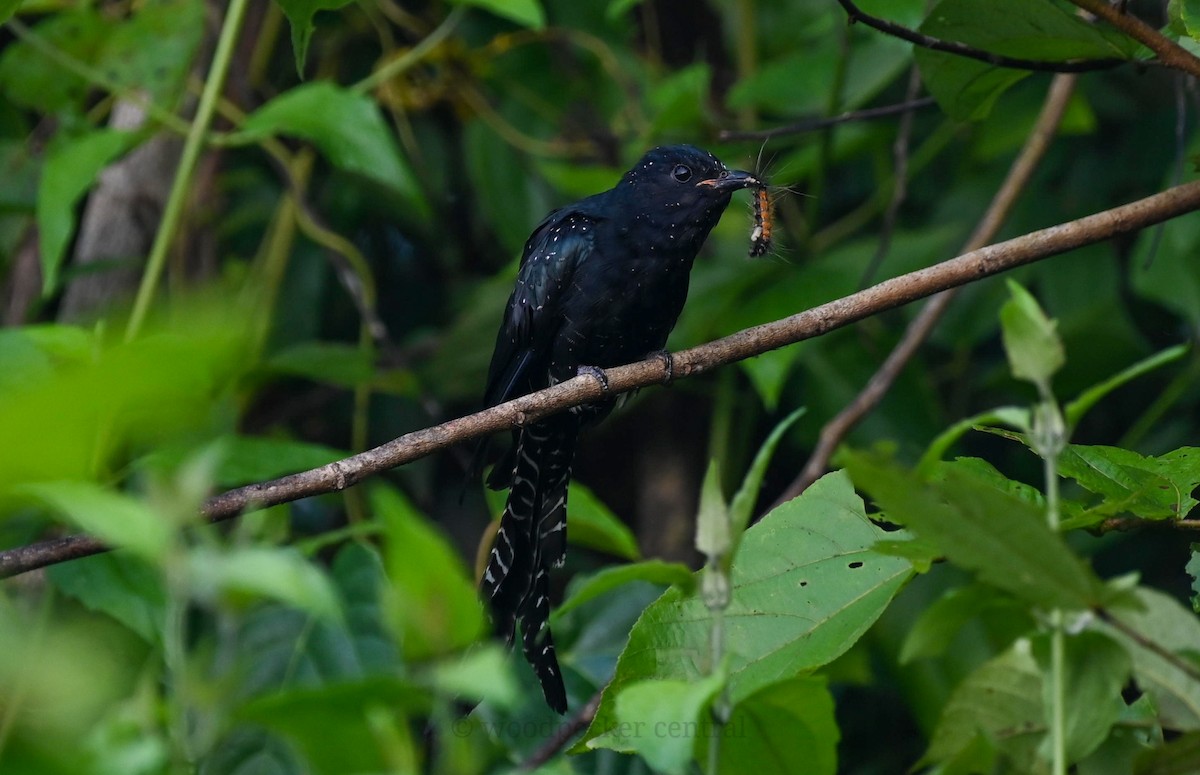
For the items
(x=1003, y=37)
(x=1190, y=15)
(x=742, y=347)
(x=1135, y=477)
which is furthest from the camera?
(x=742, y=347)

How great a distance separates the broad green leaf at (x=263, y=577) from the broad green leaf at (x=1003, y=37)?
5.36 ft

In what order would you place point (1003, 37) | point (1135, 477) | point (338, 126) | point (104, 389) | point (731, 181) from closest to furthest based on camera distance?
1. point (104, 389)
2. point (1135, 477)
3. point (1003, 37)
4. point (338, 126)
5. point (731, 181)

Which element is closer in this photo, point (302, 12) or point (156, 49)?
point (302, 12)

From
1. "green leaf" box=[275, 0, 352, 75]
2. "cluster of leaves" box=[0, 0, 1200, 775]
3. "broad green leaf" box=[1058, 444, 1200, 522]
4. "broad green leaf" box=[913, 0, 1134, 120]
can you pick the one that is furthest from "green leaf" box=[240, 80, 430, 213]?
"broad green leaf" box=[1058, 444, 1200, 522]

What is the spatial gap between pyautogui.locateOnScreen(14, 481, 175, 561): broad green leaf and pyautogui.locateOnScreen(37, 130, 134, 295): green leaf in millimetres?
2214

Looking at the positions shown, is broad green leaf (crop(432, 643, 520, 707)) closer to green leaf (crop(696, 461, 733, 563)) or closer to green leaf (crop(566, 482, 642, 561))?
green leaf (crop(696, 461, 733, 563))

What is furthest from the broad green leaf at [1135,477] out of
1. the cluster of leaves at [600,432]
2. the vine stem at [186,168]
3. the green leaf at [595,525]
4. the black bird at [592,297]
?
the vine stem at [186,168]

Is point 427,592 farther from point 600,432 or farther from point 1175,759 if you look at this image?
point 600,432

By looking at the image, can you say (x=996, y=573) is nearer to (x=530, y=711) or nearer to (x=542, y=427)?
(x=530, y=711)

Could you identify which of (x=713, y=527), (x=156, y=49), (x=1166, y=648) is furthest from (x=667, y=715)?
(x=156, y=49)

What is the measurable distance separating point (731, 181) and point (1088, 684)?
88.5 inches

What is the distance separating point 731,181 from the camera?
317cm

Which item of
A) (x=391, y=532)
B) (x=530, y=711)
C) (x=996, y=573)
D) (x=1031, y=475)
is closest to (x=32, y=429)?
(x=391, y=532)

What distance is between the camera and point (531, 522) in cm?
304
